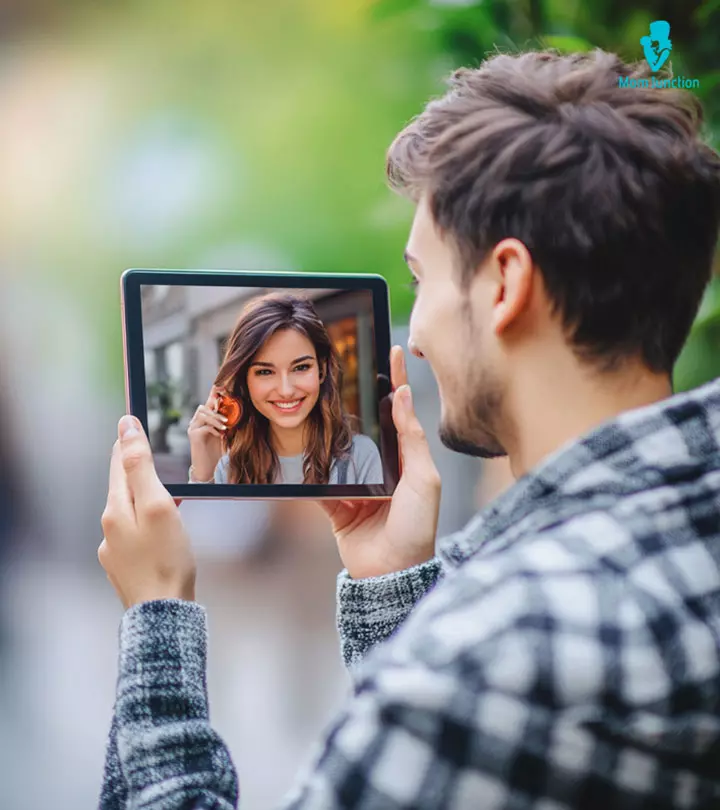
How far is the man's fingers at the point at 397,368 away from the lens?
1067 mm

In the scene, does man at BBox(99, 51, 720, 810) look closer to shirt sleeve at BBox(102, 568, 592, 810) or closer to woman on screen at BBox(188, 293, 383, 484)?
shirt sleeve at BBox(102, 568, 592, 810)

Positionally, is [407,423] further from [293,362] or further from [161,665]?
[161,665]

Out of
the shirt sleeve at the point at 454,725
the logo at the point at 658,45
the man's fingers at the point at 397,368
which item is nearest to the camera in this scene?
the shirt sleeve at the point at 454,725

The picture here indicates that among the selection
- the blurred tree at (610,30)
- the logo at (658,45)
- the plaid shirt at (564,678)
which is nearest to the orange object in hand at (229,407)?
the plaid shirt at (564,678)

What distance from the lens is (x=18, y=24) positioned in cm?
159

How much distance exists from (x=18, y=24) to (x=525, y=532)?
1.34 m

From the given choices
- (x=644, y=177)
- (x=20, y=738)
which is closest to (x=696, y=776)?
(x=644, y=177)

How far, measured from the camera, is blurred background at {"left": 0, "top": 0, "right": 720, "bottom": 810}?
1.57 m

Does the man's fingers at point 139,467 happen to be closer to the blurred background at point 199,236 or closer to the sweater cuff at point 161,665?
the sweater cuff at point 161,665

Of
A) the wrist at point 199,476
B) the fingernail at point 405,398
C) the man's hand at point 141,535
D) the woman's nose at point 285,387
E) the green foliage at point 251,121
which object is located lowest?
the man's hand at point 141,535

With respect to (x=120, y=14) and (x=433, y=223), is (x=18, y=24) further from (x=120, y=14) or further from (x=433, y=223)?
(x=433, y=223)

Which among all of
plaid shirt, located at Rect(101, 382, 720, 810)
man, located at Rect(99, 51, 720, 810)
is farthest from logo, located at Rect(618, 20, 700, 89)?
plaid shirt, located at Rect(101, 382, 720, 810)

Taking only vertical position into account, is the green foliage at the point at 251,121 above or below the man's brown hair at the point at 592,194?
above

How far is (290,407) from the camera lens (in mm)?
1058
